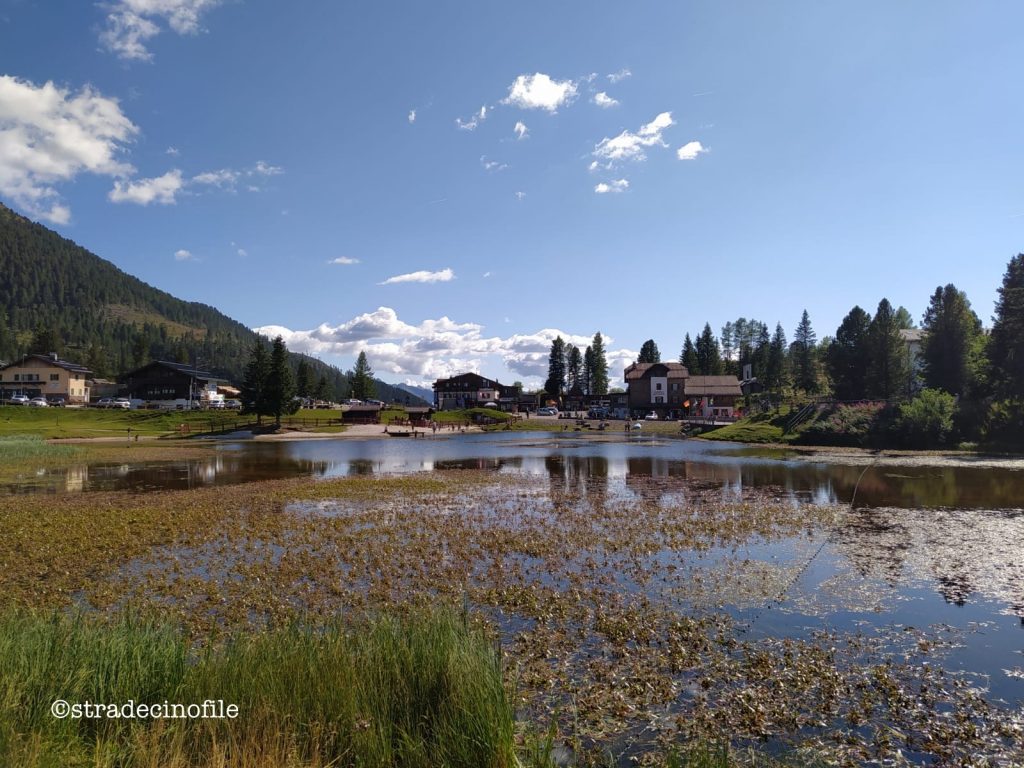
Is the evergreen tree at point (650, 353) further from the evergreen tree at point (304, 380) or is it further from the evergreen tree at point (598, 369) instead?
the evergreen tree at point (304, 380)

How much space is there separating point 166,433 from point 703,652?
89504 millimetres

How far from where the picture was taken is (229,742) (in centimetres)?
571

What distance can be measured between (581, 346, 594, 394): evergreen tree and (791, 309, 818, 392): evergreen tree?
54.2 meters

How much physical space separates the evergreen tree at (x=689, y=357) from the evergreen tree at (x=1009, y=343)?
89.6 metres

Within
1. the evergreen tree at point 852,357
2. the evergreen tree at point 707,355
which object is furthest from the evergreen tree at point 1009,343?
the evergreen tree at point 707,355

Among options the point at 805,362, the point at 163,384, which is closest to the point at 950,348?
the point at 805,362

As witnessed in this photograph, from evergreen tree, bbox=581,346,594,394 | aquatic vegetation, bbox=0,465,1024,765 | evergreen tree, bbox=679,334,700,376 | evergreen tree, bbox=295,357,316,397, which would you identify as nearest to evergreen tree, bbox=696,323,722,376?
evergreen tree, bbox=679,334,700,376

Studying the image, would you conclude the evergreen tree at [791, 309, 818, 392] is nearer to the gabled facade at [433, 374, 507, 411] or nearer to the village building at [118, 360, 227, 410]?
the gabled facade at [433, 374, 507, 411]

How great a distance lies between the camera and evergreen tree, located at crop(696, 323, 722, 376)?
153m

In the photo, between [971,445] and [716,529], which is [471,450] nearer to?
[716,529]

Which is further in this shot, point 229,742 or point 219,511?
point 219,511

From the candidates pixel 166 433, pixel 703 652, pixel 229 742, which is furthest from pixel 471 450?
pixel 229 742

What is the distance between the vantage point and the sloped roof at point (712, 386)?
413 ft

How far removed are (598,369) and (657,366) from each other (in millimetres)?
30324
